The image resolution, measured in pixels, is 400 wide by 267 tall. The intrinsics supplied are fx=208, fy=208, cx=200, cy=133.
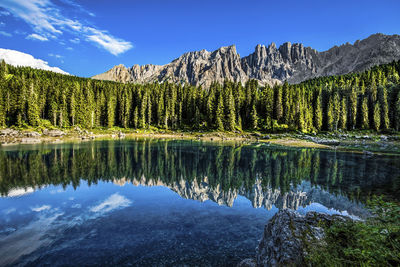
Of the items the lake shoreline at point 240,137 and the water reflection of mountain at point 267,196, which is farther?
the lake shoreline at point 240,137

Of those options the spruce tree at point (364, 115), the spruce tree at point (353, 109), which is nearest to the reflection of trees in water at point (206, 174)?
the spruce tree at point (364, 115)

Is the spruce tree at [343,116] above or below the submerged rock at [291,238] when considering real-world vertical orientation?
above

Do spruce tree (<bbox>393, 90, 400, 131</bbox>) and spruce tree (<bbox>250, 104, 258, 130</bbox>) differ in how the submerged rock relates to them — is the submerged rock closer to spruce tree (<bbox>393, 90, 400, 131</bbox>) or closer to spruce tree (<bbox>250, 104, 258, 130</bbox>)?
spruce tree (<bbox>250, 104, 258, 130</bbox>)

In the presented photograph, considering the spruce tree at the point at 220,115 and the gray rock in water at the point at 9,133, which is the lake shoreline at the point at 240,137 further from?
the spruce tree at the point at 220,115

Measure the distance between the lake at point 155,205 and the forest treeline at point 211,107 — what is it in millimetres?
63645

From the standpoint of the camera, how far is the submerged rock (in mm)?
5656

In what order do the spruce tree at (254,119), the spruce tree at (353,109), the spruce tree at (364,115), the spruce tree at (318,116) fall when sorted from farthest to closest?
→ the spruce tree at (254,119) → the spruce tree at (318,116) → the spruce tree at (353,109) → the spruce tree at (364,115)

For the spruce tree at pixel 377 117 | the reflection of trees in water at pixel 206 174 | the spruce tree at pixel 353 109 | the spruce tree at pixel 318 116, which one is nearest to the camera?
the reflection of trees in water at pixel 206 174

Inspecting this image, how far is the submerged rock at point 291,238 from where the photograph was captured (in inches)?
223

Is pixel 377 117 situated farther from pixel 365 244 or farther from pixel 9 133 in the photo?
pixel 9 133

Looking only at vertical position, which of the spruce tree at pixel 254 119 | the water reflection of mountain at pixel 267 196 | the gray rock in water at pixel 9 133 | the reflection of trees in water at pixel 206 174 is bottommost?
the water reflection of mountain at pixel 267 196

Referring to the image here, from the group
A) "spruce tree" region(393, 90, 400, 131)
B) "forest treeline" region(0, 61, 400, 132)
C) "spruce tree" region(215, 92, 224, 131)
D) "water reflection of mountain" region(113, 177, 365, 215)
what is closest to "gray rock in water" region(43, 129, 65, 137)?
"forest treeline" region(0, 61, 400, 132)

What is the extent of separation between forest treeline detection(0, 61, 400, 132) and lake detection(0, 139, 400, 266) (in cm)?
6365

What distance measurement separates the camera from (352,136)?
246 ft
